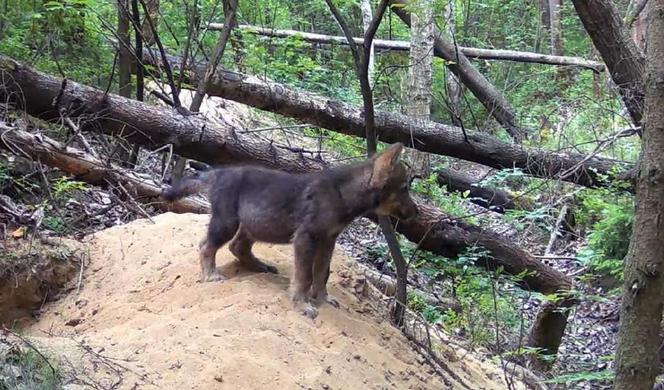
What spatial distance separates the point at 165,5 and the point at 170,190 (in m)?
7.21

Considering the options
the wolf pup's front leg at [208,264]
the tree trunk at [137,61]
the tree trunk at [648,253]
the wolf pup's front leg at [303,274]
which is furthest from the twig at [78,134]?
the tree trunk at [648,253]

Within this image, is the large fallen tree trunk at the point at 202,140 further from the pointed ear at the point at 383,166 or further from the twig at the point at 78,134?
the pointed ear at the point at 383,166

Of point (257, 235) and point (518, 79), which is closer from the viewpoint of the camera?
point (257, 235)

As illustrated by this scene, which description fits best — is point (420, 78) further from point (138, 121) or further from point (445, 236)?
point (138, 121)

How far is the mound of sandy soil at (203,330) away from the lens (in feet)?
16.1

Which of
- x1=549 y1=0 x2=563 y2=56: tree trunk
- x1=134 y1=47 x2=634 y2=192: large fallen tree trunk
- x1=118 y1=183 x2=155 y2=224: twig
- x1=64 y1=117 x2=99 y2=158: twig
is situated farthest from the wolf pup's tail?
x1=549 y1=0 x2=563 y2=56: tree trunk

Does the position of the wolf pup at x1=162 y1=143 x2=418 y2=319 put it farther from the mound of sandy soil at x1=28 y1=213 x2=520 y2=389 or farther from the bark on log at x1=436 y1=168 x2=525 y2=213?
the bark on log at x1=436 y1=168 x2=525 y2=213

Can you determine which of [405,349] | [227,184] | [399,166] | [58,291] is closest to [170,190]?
[227,184]

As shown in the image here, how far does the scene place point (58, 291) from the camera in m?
6.88

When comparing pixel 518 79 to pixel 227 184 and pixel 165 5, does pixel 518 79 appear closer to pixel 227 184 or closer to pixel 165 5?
pixel 165 5

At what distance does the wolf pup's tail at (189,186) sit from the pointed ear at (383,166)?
4.91 ft

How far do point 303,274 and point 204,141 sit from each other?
315cm

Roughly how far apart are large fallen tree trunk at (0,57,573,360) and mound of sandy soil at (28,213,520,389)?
4.10ft

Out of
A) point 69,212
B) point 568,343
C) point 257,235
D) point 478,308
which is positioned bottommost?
point 568,343
